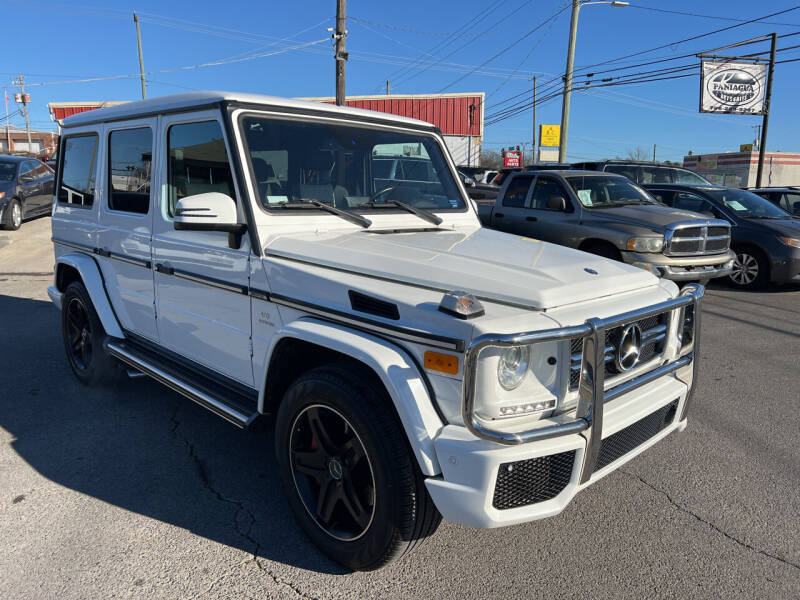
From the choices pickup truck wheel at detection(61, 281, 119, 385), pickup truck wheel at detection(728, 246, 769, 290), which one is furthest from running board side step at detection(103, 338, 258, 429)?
pickup truck wheel at detection(728, 246, 769, 290)

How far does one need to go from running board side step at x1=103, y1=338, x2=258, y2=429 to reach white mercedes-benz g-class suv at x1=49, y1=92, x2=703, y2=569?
1 cm

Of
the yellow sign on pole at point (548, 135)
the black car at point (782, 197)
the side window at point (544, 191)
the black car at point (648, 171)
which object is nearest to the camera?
the side window at point (544, 191)

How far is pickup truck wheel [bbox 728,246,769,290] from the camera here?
927 cm

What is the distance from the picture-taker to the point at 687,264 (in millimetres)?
7793

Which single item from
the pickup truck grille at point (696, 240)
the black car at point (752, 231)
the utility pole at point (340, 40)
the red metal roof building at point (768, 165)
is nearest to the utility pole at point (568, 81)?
the utility pole at point (340, 40)

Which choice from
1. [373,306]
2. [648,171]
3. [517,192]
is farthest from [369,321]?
[648,171]

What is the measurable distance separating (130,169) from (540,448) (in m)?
3.22

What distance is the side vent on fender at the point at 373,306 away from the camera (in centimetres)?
237

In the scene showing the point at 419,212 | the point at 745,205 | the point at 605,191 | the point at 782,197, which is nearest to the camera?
the point at 419,212

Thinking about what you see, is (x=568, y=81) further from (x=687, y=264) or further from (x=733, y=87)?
(x=687, y=264)

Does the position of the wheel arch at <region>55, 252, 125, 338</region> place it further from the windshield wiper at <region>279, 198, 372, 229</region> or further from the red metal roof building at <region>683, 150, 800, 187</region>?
the red metal roof building at <region>683, 150, 800, 187</region>

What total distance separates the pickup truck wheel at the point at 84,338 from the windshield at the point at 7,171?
1025 cm

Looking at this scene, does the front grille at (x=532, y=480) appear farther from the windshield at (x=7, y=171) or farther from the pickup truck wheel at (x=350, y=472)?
the windshield at (x=7, y=171)

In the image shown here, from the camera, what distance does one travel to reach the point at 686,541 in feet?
9.47
